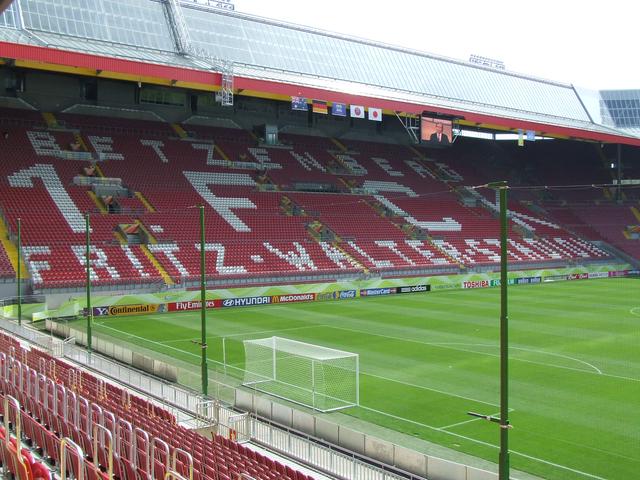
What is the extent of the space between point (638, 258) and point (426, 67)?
90.7 feet

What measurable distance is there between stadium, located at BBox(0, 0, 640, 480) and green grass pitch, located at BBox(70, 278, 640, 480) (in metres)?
0.15

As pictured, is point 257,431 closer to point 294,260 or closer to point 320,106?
point 294,260

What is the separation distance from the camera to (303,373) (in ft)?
69.7

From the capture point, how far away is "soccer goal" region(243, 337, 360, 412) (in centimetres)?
1955

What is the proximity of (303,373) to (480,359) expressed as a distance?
7.44m

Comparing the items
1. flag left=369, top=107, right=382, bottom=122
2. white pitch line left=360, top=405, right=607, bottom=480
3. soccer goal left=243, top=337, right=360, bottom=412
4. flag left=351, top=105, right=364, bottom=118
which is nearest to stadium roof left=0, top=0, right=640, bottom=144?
flag left=351, top=105, right=364, bottom=118

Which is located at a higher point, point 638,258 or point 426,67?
point 426,67

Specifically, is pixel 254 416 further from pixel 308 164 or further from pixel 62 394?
pixel 308 164

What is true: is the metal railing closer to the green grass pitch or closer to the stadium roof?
the green grass pitch

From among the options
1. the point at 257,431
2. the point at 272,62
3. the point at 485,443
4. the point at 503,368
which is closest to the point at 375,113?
the point at 272,62

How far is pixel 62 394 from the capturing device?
13.6 m

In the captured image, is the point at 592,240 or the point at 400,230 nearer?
the point at 400,230

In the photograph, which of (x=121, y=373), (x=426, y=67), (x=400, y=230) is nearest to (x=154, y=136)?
(x=400, y=230)

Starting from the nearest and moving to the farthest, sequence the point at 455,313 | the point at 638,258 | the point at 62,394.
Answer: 1. the point at 62,394
2. the point at 455,313
3. the point at 638,258
